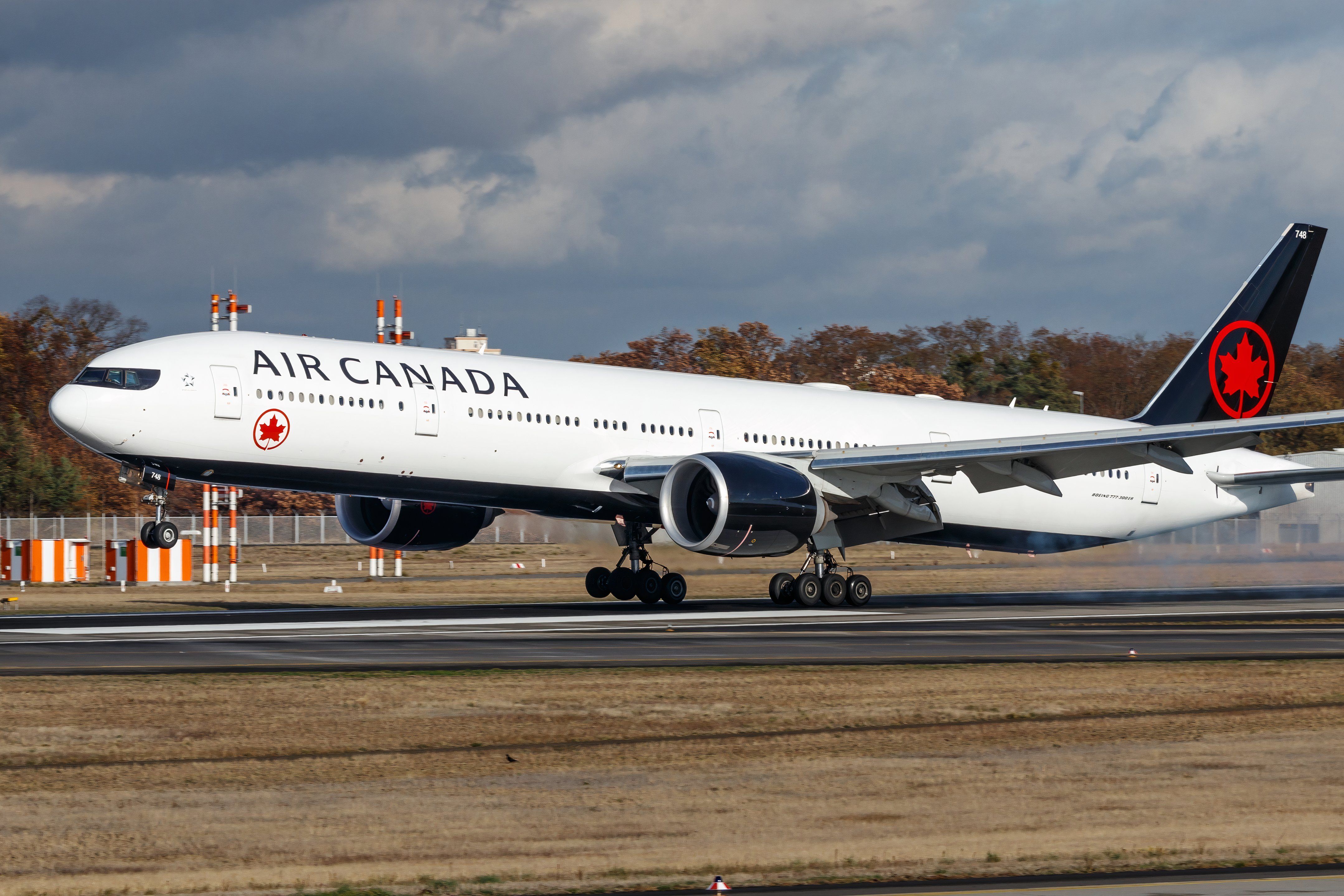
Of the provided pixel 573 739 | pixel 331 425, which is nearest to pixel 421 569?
pixel 331 425

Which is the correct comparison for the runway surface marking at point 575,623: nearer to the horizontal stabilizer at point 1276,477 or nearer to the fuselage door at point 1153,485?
the horizontal stabilizer at point 1276,477

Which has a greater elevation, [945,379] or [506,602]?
[945,379]


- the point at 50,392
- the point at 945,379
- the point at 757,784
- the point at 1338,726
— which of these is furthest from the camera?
the point at 945,379

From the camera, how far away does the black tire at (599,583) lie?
33812mm

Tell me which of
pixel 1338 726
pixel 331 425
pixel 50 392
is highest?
pixel 50 392

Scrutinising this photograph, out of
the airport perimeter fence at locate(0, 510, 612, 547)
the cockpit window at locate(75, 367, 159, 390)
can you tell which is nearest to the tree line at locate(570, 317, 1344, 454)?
the airport perimeter fence at locate(0, 510, 612, 547)

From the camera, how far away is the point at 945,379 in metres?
111

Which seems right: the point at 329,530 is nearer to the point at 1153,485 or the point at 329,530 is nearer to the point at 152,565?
the point at 152,565

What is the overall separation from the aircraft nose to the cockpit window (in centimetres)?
23

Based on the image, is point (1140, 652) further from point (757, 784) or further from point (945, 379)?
point (945, 379)

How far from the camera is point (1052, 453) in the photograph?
31.0m

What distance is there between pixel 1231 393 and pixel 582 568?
81.2ft

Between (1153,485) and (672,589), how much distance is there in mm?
13417

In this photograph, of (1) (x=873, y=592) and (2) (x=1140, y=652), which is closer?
(2) (x=1140, y=652)
